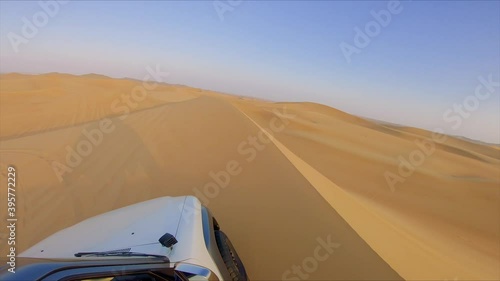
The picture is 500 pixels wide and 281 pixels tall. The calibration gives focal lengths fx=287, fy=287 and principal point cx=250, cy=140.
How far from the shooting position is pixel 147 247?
2342 millimetres

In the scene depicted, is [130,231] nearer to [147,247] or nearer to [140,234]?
[140,234]

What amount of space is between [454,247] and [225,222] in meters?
4.24

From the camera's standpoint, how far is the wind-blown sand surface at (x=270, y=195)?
155 inches

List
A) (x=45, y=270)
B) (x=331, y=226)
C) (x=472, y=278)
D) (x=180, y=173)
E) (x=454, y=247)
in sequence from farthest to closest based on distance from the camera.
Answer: (x=180, y=173) < (x=454, y=247) < (x=331, y=226) < (x=472, y=278) < (x=45, y=270)

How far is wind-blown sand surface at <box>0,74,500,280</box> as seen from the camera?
393 cm

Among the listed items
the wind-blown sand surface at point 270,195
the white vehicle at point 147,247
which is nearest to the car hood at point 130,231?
the white vehicle at point 147,247

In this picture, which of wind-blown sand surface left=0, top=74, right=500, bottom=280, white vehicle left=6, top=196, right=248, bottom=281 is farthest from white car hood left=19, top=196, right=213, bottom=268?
wind-blown sand surface left=0, top=74, right=500, bottom=280

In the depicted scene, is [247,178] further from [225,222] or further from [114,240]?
[114,240]

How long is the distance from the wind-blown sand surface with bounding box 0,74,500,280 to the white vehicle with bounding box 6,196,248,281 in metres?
1.23

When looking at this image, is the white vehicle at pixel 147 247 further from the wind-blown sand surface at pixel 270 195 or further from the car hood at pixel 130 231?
the wind-blown sand surface at pixel 270 195

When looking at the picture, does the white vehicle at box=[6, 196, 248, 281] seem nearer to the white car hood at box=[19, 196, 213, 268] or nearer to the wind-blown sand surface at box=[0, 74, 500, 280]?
the white car hood at box=[19, 196, 213, 268]

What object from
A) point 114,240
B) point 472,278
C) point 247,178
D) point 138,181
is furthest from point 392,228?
point 138,181

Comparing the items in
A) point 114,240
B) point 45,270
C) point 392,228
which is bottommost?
point 392,228

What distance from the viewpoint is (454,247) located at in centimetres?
521
